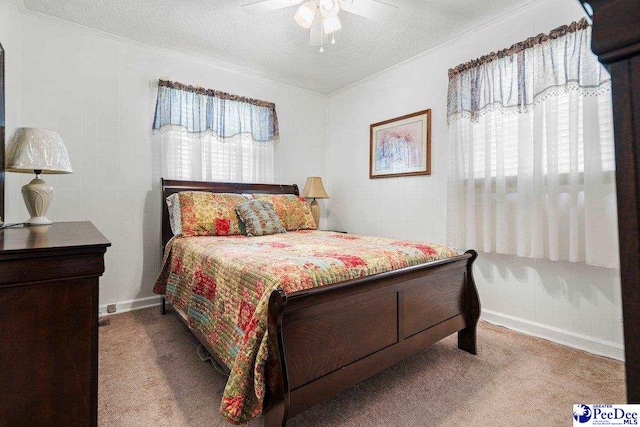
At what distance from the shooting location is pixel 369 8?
87.2 inches

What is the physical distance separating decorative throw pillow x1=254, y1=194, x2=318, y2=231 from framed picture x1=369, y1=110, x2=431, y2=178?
982 mm

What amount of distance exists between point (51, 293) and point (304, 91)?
3.77m

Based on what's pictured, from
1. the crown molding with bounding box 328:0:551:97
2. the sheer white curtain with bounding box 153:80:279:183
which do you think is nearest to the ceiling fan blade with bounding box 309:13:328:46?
the crown molding with bounding box 328:0:551:97

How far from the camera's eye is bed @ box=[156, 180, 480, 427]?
4.06 feet

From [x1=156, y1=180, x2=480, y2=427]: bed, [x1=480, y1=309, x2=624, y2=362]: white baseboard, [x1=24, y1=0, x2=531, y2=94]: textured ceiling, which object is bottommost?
[x1=480, y1=309, x2=624, y2=362]: white baseboard

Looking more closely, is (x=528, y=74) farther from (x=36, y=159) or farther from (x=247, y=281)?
(x=36, y=159)

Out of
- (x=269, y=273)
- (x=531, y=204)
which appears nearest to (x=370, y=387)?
(x=269, y=273)

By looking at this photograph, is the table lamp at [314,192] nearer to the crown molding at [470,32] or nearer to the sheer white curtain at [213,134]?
the sheer white curtain at [213,134]

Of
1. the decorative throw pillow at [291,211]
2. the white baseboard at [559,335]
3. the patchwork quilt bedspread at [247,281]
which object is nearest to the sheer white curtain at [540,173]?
the white baseboard at [559,335]

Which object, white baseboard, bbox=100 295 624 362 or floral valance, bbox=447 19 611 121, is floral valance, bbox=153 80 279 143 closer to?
white baseboard, bbox=100 295 624 362

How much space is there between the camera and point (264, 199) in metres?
3.19

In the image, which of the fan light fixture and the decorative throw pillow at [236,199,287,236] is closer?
the fan light fixture

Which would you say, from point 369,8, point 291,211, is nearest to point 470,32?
point 369,8


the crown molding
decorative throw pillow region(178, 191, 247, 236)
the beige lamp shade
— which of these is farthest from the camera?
the beige lamp shade
